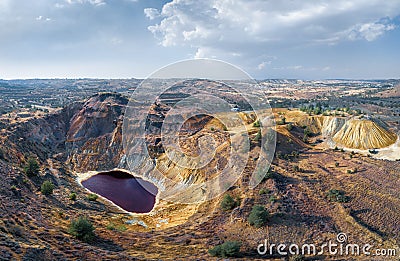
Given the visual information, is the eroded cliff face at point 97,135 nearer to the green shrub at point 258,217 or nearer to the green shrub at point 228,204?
the green shrub at point 228,204

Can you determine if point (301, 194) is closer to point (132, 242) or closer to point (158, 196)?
point (132, 242)

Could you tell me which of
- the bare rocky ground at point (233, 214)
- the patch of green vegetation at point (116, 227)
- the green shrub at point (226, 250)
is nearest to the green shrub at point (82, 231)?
the bare rocky ground at point (233, 214)

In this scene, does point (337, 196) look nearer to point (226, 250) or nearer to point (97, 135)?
point (226, 250)

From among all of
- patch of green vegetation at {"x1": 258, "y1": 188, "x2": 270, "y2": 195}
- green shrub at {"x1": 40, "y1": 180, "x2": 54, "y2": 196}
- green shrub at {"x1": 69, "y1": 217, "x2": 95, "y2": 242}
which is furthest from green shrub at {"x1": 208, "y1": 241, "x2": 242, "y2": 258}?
green shrub at {"x1": 40, "y1": 180, "x2": 54, "y2": 196}

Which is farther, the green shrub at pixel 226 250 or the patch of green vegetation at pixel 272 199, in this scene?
the patch of green vegetation at pixel 272 199

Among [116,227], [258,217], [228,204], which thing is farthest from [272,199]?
[116,227]

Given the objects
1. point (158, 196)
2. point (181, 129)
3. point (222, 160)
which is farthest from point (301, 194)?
point (181, 129)
